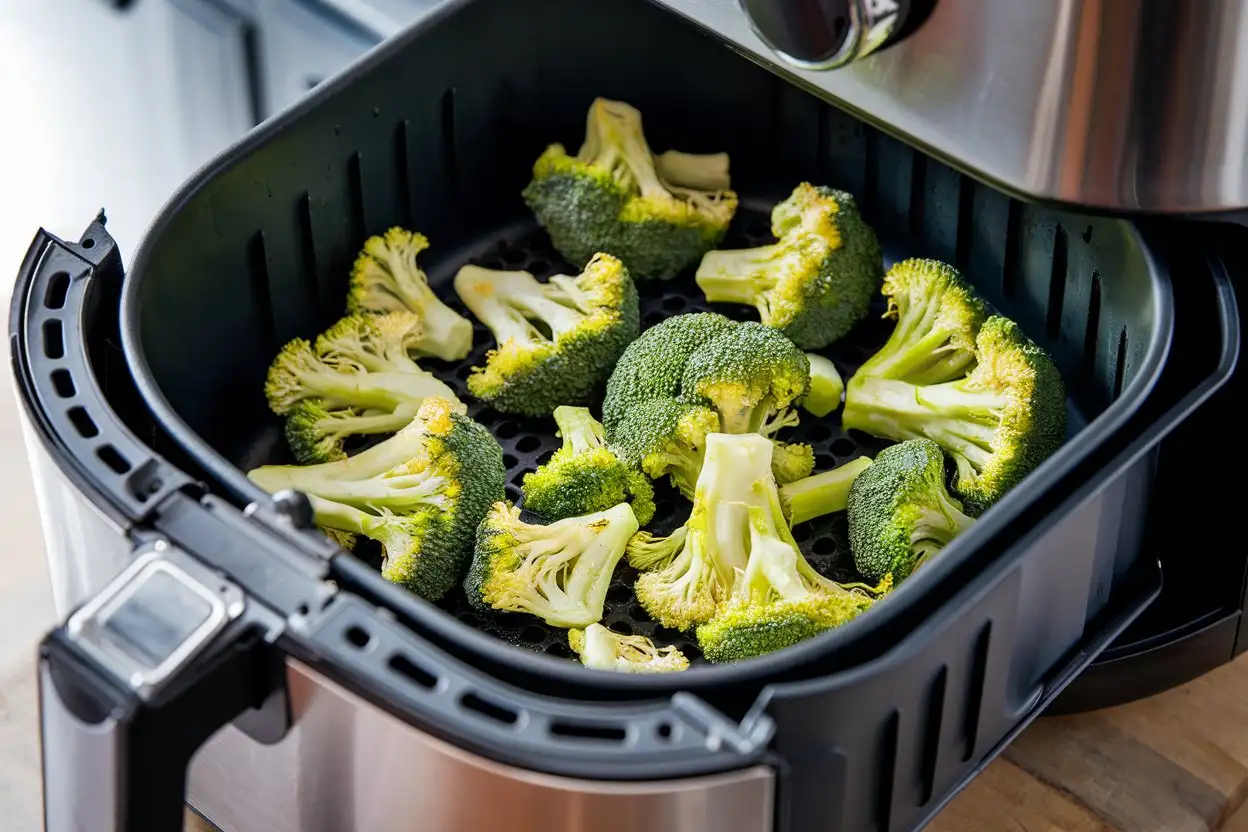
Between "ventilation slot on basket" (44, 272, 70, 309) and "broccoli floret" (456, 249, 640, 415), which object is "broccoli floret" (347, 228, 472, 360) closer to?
"broccoli floret" (456, 249, 640, 415)

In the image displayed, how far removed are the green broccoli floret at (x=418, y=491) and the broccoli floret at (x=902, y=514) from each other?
0.73ft

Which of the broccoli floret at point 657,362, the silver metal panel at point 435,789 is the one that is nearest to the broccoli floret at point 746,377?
the broccoli floret at point 657,362

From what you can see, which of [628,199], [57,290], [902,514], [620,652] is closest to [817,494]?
[902,514]

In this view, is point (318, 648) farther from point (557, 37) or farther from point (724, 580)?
point (557, 37)

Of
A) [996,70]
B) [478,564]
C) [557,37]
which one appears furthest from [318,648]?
[557,37]

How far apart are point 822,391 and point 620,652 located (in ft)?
0.83

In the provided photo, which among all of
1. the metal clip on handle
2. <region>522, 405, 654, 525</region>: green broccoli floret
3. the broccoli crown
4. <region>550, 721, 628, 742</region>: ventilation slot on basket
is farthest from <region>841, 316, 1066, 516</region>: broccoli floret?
<region>550, 721, 628, 742</region>: ventilation slot on basket

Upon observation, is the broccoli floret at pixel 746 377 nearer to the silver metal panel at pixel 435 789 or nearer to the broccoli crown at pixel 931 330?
the broccoli crown at pixel 931 330

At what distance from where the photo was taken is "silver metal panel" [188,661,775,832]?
25.0 inches

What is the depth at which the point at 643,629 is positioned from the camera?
0.93 meters

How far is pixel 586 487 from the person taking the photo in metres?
0.96

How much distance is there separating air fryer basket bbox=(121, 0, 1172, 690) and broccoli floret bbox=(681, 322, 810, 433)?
6cm

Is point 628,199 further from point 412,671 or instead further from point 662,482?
point 412,671

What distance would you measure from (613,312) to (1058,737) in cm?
39
